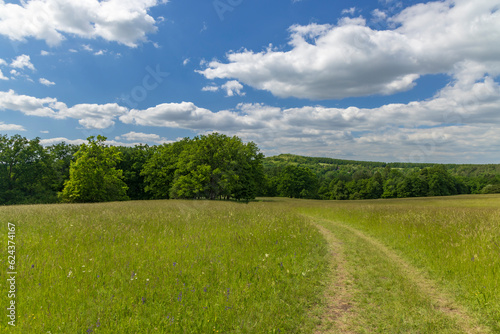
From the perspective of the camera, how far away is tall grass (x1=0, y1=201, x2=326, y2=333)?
3.88 metres

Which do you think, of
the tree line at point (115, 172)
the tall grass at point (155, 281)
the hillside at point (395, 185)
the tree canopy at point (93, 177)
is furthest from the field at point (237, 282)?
the hillside at point (395, 185)

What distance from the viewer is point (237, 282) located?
5422 millimetres

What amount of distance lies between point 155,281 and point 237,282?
1.65m

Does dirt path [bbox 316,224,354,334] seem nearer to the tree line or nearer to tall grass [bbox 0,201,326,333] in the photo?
tall grass [bbox 0,201,326,333]

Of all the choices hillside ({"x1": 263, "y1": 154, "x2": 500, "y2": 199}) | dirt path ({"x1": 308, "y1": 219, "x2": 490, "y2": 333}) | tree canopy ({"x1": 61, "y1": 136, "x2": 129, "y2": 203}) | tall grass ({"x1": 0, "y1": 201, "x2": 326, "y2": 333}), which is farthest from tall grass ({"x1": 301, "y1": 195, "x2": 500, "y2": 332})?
hillside ({"x1": 263, "y1": 154, "x2": 500, "y2": 199})

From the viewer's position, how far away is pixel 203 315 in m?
4.19

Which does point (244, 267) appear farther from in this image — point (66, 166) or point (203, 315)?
point (66, 166)

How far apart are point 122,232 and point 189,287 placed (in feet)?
13.7

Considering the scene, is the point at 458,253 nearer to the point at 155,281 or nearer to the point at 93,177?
the point at 155,281

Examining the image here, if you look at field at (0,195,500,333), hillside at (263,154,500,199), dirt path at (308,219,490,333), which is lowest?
hillside at (263,154,500,199)

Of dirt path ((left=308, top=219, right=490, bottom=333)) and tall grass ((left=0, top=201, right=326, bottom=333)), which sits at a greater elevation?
tall grass ((left=0, top=201, right=326, bottom=333))

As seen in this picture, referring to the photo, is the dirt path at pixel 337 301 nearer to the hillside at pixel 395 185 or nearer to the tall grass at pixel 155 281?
the tall grass at pixel 155 281

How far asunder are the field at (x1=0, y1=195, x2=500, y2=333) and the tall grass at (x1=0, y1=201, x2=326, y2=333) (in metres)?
0.02

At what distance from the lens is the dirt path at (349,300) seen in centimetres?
438
